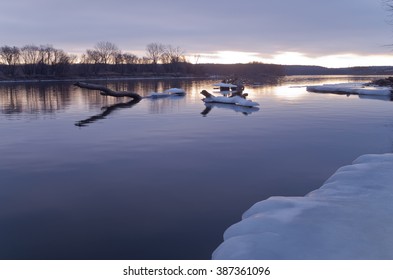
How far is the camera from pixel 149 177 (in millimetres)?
9469

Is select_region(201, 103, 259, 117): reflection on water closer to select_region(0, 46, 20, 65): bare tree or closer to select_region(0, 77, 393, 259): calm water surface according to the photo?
select_region(0, 77, 393, 259): calm water surface

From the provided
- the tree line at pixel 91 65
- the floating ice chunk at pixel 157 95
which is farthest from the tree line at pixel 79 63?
the floating ice chunk at pixel 157 95

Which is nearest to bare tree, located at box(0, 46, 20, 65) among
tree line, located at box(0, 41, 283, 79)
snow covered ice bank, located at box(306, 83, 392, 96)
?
tree line, located at box(0, 41, 283, 79)

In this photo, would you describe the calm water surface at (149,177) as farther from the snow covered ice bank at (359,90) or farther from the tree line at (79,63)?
the tree line at (79,63)

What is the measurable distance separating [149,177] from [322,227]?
5.16 m

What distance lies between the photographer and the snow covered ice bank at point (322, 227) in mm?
5051

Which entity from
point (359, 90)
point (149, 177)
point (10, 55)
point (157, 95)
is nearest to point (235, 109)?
point (157, 95)

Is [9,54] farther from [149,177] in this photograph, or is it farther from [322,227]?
[322,227]

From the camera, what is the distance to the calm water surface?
617 cm

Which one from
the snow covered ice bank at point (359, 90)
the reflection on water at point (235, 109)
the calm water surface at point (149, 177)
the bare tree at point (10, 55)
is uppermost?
the bare tree at point (10, 55)

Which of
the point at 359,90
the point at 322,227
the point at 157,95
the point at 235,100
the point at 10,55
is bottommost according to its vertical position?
the point at 322,227

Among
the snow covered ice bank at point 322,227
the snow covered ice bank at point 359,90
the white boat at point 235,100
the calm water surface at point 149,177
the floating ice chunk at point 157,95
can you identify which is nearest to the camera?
the snow covered ice bank at point 322,227

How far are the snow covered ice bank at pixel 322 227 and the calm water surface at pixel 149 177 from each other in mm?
635
